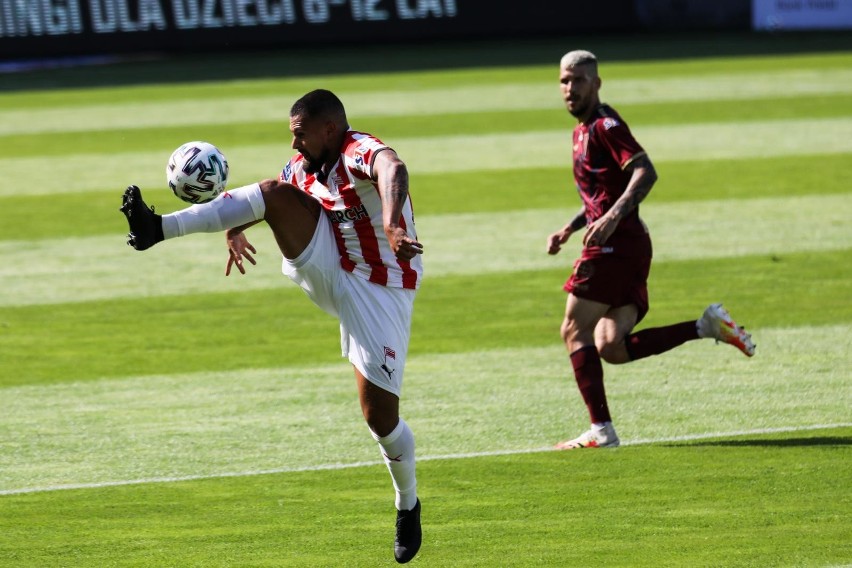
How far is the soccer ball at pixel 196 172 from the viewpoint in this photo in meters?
5.84

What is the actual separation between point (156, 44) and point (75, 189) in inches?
438

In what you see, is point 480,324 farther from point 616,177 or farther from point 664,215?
point 664,215

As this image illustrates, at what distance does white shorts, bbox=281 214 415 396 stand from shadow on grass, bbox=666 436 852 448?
6.76ft

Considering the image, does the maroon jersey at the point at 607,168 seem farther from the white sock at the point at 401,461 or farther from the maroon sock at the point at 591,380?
the white sock at the point at 401,461

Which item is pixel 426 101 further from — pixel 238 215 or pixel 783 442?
pixel 238 215

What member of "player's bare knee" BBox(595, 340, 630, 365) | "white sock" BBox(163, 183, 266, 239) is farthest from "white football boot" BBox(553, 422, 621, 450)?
"white sock" BBox(163, 183, 266, 239)

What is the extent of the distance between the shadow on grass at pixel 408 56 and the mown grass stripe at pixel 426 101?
2.50m

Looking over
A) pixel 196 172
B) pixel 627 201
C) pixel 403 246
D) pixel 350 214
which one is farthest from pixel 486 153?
pixel 403 246

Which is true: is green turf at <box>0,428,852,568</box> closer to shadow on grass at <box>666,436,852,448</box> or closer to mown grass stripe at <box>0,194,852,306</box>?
shadow on grass at <box>666,436,852,448</box>

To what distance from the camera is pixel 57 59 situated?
25.2 metres

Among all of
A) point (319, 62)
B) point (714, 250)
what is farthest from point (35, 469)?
point (319, 62)

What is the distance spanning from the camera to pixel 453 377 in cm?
874

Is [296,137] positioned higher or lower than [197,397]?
higher

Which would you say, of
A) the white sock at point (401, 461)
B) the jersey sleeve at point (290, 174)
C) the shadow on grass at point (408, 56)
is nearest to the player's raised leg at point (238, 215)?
the jersey sleeve at point (290, 174)
